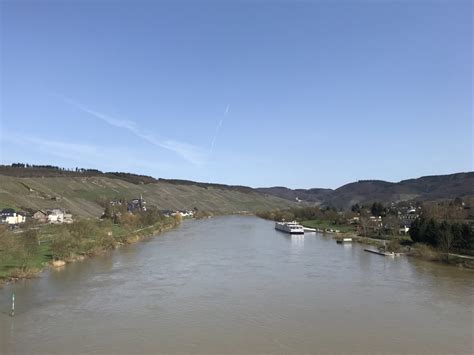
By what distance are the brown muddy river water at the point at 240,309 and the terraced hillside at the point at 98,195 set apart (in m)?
40.9

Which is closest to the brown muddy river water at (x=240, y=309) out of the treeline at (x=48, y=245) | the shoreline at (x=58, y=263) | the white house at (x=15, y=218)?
the shoreline at (x=58, y=263)

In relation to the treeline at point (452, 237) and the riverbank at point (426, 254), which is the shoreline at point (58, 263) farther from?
the treeline at point (452, 237)

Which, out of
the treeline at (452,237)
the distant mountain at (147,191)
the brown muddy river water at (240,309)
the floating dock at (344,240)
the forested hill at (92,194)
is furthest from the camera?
the distant mountain at (147,191)

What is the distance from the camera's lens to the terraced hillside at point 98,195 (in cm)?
6312

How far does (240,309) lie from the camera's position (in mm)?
15414

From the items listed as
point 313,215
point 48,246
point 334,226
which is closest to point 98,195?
point 313,215

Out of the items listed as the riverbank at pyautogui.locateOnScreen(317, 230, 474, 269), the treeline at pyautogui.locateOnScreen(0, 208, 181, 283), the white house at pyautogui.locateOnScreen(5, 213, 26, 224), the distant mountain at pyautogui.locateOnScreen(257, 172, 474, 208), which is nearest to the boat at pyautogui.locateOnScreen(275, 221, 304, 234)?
the riverbank at pyautogui.locateOnScreen(317, 230, 474, 269)

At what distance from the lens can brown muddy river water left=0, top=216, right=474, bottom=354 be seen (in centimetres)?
1201

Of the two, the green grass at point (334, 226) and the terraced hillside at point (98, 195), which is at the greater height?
the terraced hillside at point (98, 195)

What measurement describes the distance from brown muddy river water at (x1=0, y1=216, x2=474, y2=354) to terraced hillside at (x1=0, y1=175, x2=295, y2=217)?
40893 millimetres

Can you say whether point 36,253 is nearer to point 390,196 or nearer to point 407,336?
point 407,336

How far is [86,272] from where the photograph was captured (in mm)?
22484

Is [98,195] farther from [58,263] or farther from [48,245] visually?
[58,263]

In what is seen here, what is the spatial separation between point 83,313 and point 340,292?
992 centimetres
